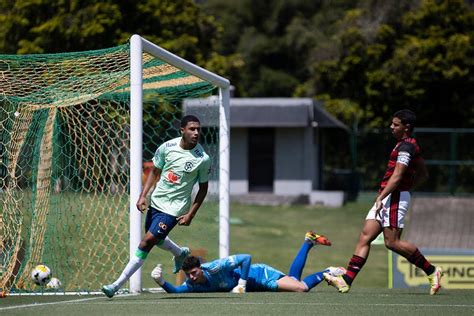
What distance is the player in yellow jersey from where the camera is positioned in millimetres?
10180

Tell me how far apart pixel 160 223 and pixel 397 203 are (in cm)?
236

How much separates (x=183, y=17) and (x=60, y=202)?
18.7m

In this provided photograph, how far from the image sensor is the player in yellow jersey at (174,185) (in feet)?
33.4

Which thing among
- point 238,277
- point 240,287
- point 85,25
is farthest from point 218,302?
point 85,25

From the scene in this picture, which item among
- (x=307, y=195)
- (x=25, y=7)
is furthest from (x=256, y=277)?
(x=307, y=195)

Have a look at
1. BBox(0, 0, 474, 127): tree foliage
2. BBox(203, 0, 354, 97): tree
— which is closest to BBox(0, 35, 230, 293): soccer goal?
BBox(0, 0, 474, 127): tree foliage

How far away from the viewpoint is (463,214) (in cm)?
3009

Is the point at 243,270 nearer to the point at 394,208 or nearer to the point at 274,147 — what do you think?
the point at 394,208

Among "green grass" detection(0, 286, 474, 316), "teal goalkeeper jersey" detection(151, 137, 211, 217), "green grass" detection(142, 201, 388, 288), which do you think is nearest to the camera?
"green grass" detection(0, 286, 474, 316)

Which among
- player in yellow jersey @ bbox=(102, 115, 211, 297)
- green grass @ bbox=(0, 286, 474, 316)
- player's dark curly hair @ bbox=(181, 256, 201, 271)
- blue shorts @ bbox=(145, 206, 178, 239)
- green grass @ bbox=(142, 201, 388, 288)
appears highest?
player in yellow jersey @ bbox=(102, 115, 211, 297)

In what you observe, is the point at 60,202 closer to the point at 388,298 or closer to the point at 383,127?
the point at 388,298

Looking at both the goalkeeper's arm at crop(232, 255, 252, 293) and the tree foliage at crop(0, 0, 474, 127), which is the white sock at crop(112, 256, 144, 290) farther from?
the tree foliage at crop(0, 0, 474, 127)

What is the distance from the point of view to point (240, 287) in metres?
11.3

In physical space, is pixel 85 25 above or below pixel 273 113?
above
